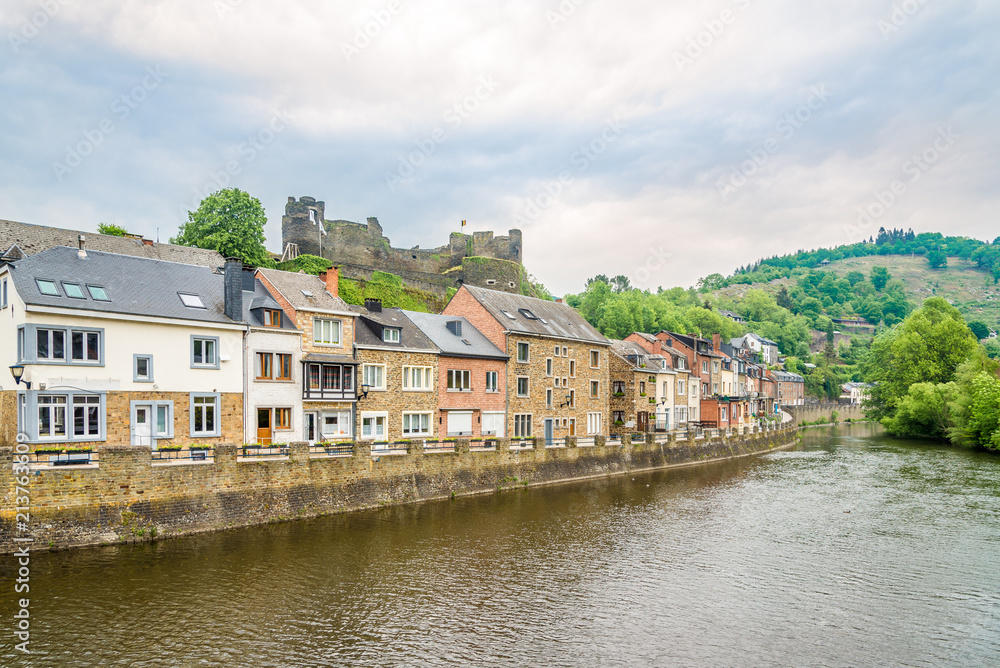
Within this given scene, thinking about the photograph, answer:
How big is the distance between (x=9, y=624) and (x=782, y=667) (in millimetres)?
18132

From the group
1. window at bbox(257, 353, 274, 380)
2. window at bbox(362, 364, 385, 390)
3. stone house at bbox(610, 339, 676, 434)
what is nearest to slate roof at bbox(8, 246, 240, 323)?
window at bbox(257, 353, 274, 380)

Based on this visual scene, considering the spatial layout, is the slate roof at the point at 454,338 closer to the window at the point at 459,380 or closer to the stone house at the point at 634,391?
the window at the point at 459,380

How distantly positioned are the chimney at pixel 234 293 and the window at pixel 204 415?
3.96m

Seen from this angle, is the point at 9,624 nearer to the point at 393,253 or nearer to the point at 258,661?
the point at 258,661

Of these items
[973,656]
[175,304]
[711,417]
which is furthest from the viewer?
[711,417]

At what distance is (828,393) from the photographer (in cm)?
13938

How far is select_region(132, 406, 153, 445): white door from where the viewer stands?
26641 mm

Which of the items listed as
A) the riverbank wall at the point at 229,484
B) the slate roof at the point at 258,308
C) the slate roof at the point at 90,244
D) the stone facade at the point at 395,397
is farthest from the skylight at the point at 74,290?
the stone facade at the point at 395,397

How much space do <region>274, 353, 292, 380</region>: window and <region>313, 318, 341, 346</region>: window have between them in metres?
1.83

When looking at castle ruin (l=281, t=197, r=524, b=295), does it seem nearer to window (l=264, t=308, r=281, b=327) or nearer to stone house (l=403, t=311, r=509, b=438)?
stone house (l=403, t=311, r=509, b=438)

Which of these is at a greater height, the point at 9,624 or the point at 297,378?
the point at 297,378

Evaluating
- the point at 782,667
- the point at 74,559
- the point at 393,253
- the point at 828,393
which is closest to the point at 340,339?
the point at 74,559

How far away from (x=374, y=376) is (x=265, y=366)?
644cm

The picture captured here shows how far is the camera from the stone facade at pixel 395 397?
35562 mm
